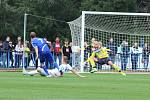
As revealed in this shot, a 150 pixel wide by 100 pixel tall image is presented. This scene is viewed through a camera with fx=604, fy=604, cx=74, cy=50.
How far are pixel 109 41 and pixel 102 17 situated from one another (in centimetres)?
279

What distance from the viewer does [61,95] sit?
46.2ft

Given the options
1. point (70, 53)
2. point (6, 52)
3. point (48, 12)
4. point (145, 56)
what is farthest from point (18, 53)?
point (48, 12)

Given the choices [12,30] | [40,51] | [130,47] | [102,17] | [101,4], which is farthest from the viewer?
[101,4]

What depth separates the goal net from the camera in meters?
34.3

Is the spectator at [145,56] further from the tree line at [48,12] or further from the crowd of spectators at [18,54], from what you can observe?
the tree line at [48,12]

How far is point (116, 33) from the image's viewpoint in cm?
3659

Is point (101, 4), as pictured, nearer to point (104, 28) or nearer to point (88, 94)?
point (104, 28)

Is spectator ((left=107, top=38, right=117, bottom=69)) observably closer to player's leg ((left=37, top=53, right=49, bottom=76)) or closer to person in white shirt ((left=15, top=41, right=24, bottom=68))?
person in white shirt ((left=15, top=41, right=24, bottom=68))

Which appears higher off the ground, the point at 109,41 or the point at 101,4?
the point at 101,4

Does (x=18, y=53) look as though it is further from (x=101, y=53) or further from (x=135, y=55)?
(x=101, y=53)

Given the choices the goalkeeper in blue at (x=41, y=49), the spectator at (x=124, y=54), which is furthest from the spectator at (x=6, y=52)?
the goalkeeper in blue at (x=41, y=49)

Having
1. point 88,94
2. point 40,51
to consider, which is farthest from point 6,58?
point 88,94

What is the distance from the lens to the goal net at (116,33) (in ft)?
113

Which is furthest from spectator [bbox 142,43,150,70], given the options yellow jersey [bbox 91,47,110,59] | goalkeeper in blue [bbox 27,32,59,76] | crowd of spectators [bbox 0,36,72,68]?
goalkeeper in blue [bbox 27,32,59,76]
